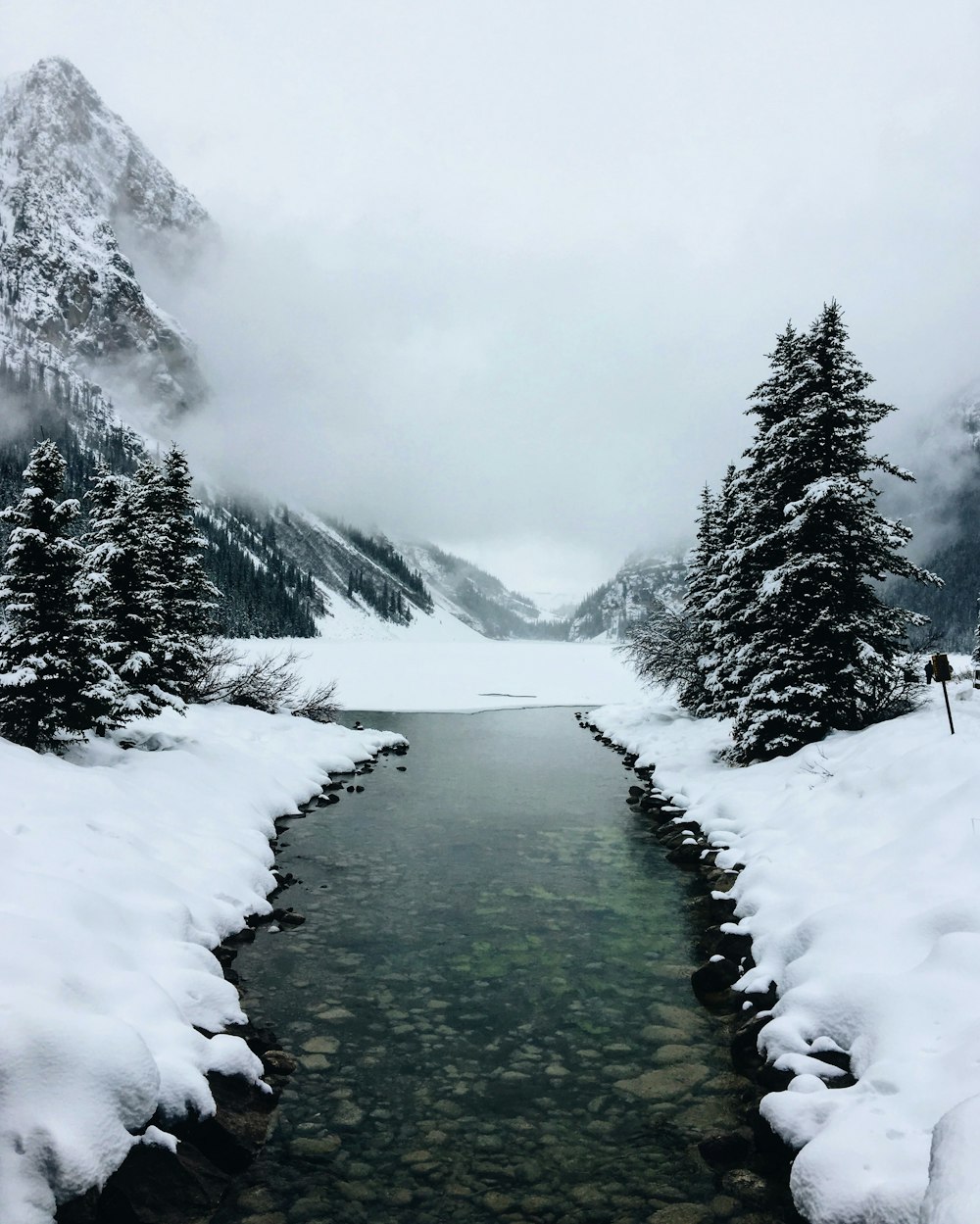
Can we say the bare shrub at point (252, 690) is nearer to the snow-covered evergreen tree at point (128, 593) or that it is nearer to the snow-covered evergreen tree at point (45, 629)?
the snow-covered evergreen tree at point (128, 593)

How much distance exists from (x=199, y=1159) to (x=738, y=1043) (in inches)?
186

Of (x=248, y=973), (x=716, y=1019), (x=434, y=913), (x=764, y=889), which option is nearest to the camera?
(x=716, y=1019)

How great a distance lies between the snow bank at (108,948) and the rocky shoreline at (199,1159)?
0.40 ft

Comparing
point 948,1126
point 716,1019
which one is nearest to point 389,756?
point 716,1019

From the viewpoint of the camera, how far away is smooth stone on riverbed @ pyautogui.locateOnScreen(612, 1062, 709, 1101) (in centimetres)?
616

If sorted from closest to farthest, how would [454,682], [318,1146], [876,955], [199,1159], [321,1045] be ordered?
1. [199,1159]
2. [318,1146]
3. [876,955]
4. [321,1045]
5. [454,682]

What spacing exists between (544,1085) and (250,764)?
40.1ft

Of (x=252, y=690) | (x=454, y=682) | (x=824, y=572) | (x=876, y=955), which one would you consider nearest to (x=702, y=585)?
(x=824, y=572)

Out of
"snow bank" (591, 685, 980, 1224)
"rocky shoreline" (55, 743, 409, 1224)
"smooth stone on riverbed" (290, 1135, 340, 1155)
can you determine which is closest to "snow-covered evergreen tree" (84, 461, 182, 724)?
"rocky shoreline" (55, 743, 409, 1224)

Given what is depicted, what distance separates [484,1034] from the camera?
713 centimetres

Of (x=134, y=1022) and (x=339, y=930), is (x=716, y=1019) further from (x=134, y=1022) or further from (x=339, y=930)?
(x=134, y=1022)

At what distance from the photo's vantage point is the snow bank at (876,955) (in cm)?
419

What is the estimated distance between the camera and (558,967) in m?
8.63

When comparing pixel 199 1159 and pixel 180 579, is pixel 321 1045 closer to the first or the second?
pixel 199 1159
